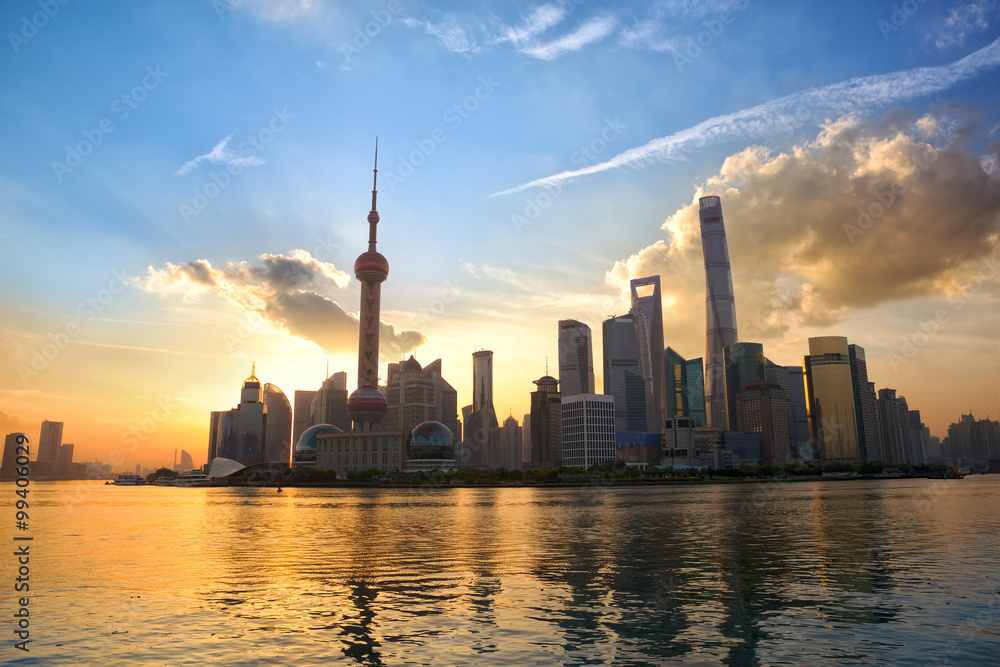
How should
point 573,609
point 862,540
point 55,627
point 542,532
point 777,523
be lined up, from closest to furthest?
point 55,627, point 573,609, point 862,540, point 542,532, point 777,523

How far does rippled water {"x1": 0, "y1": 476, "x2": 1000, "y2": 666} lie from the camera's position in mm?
23391

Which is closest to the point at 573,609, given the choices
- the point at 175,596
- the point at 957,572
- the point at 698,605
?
the point at 698,605

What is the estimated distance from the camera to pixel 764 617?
2795 cm

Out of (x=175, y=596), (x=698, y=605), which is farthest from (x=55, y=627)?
(x=698, y=605)

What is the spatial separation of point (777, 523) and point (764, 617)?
52.1 m

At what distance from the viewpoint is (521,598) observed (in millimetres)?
32438

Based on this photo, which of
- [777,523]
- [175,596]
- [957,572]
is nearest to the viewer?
[175,596]

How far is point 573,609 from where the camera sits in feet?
98.1

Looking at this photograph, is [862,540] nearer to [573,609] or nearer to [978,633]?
[978,633]

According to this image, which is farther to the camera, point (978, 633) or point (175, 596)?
point (175, 596)

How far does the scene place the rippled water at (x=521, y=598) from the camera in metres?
23.4

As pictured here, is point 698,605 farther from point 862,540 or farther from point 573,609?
point 862,540

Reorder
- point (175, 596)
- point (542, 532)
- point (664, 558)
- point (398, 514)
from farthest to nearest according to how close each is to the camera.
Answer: point (398, 514)
point (542, 532)
point (664, 558)
point (175, 596)

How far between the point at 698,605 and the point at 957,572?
1955 cm
